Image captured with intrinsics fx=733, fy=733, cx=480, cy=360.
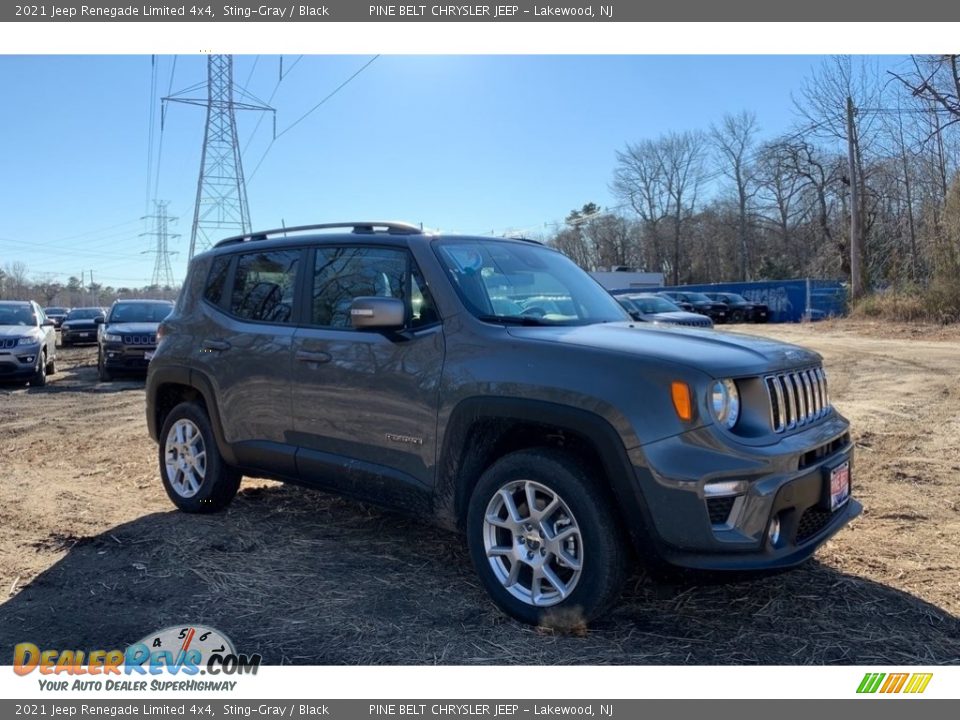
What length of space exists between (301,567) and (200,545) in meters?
0.79

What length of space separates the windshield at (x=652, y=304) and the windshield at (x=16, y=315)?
14.0 metres

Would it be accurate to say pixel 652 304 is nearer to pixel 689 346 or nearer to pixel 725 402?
pixel 689 346

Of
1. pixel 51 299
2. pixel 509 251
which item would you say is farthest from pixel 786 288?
pixel 51 299

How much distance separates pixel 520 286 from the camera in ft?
13.6

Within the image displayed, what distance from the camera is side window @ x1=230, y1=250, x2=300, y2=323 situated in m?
4.66

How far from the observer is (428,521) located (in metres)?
3.84

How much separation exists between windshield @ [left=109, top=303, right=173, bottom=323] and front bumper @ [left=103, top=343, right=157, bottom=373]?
112 centimetres

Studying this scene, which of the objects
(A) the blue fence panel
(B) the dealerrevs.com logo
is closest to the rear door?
(B) the dealerrevs.com logo

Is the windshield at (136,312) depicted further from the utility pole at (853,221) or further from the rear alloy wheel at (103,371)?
the utility pole at (853,221)

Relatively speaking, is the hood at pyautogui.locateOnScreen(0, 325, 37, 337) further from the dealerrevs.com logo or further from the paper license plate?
the paper license plate

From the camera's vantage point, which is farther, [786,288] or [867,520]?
[786,288]

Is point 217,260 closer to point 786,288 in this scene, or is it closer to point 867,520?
point 867,520

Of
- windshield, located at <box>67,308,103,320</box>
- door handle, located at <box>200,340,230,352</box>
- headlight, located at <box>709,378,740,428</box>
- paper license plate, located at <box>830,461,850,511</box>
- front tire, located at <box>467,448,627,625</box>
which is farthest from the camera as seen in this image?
windshield, located at <box>67,308,103,320</box>

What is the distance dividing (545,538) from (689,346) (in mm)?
1095
